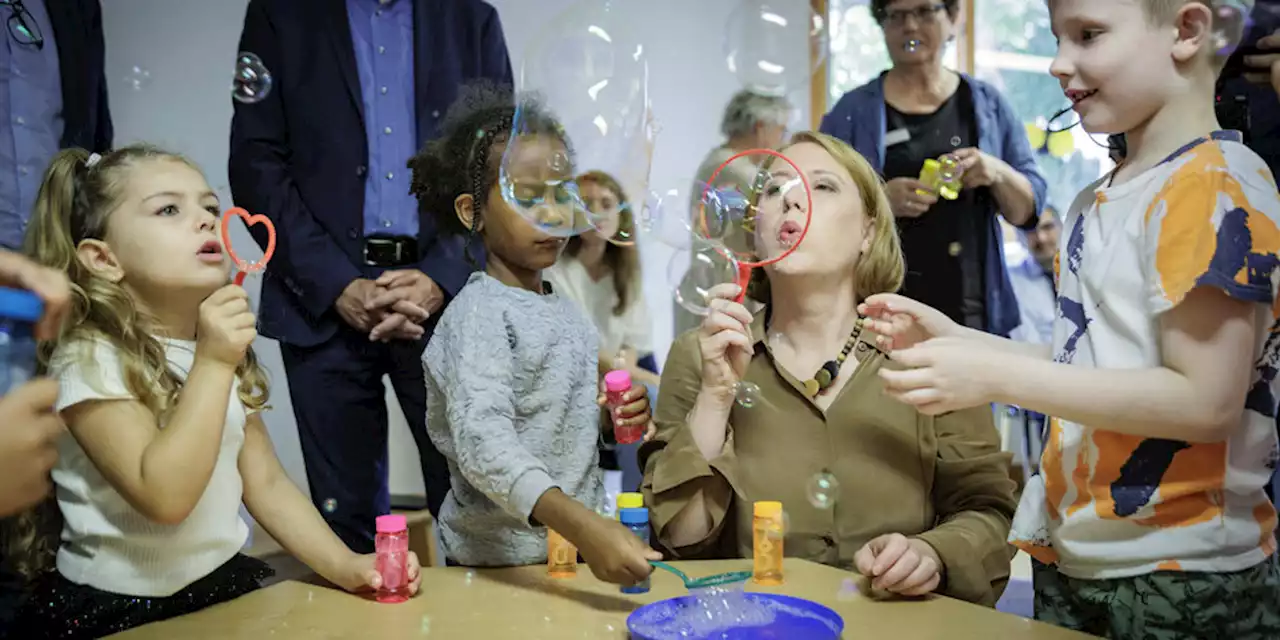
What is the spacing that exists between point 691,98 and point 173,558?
122 inches

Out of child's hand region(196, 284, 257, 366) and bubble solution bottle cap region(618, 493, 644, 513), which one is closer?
child's hand region(196, 284, 257, 366)

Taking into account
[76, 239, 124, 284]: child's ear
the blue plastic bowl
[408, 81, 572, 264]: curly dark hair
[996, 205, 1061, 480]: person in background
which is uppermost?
[408, 81, 572, 264]: curly dark hair

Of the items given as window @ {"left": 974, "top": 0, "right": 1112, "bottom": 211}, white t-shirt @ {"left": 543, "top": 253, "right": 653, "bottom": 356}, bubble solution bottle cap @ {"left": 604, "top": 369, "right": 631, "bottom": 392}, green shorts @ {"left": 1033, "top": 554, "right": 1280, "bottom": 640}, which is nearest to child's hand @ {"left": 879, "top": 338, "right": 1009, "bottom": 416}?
green shorts @ {"left": 1033, "top": 554, "right": 1280, "bottom": 640}

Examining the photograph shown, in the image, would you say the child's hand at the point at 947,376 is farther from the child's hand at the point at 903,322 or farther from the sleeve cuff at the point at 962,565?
the sleeve cuff at the point at 962,565

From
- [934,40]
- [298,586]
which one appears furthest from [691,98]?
[298,586]

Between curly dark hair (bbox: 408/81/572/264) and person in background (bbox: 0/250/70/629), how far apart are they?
0.87 m

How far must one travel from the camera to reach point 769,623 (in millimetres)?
1107

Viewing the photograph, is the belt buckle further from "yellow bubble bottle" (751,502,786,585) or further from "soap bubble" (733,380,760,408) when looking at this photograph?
"yellow bubble bottle" (751,502,786,585)

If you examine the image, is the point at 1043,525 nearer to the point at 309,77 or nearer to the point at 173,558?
the point at 173,558

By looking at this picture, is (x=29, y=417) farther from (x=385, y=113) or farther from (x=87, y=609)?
(x=385, y=113)

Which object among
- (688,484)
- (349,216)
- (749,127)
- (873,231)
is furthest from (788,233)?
(749,127)

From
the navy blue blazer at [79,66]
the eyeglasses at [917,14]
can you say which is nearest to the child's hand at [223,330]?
the navy blue blazer at [79,66]

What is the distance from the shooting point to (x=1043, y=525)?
125cm

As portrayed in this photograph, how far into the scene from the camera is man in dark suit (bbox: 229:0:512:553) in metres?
2.25
